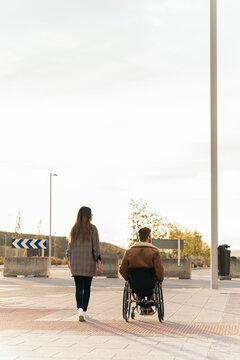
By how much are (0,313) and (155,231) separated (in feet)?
135

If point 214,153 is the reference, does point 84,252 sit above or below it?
below

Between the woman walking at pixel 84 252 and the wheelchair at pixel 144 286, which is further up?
the woman walking at pixel 84 252

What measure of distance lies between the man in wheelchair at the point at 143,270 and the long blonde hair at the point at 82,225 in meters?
0.86

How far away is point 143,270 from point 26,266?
1980cm

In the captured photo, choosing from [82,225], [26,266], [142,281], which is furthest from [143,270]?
[26,266]

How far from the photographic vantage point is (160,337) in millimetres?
8773

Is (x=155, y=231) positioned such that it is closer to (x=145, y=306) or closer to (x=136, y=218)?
(x=136, y=218)

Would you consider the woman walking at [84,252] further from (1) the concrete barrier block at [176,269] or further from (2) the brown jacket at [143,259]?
(1) the concrete barrier block at [176,269]

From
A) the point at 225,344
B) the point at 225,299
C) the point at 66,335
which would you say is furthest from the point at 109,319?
the point at 225,299

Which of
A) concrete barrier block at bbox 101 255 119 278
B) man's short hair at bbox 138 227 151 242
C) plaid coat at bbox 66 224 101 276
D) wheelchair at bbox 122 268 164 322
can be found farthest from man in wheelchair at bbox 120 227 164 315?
concrete barrier block at bbox 101 255 119 278

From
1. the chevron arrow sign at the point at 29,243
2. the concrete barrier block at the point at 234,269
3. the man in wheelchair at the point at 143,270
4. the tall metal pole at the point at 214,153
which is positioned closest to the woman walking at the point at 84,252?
the man in wheelchair at the point at 143,270

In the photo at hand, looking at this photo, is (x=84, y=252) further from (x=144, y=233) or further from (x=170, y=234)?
(x=170, y=234)

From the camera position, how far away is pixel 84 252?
35.9 feet

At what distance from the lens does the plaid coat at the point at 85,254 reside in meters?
10.8
